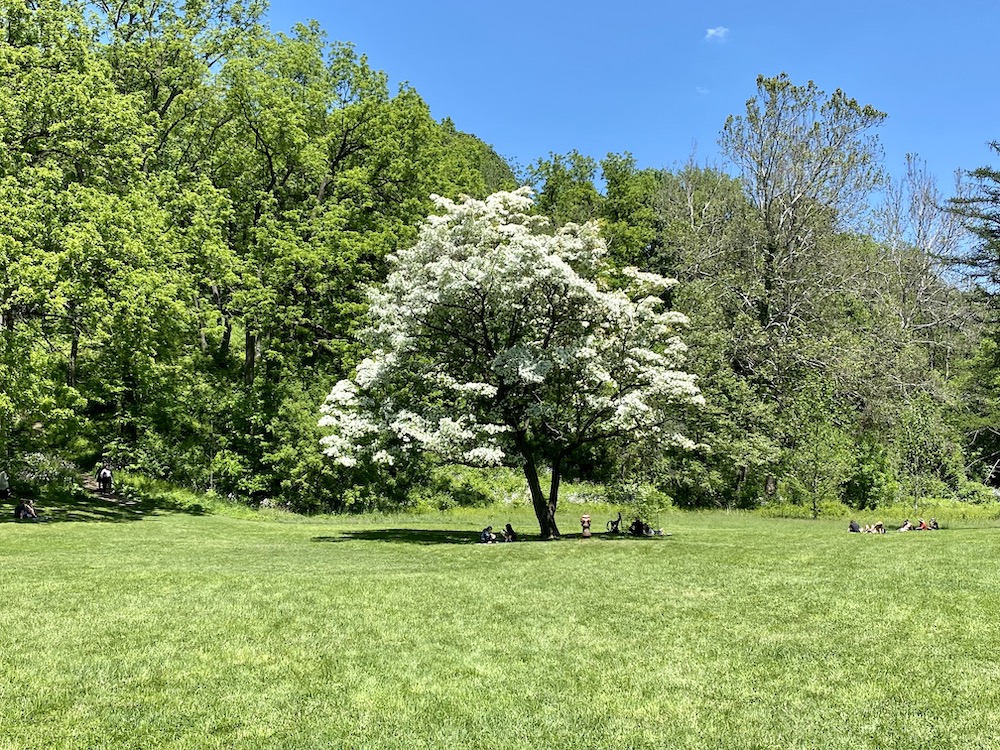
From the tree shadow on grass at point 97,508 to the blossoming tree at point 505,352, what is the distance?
30.8 ft

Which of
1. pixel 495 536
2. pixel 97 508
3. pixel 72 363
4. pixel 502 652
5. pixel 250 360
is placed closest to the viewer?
pixel 502 652

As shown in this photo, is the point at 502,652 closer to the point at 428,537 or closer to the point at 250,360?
the point at 428,537

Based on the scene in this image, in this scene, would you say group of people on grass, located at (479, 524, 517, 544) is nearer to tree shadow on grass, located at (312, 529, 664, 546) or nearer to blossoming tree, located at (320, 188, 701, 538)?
tree shadow on grass, located at (312, 529, 664, 546)

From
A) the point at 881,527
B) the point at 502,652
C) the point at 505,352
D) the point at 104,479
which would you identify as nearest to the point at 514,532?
the point at 505,352

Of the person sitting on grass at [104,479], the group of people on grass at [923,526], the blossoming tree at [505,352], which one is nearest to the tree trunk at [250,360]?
the person sitting on grass at [104,479]

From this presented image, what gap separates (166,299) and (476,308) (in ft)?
38.3

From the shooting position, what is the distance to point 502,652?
9.50 m

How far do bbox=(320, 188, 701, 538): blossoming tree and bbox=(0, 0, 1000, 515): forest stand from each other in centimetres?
249

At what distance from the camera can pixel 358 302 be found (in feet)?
122

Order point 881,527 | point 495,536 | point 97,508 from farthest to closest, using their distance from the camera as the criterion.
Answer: point 97,508, point 881,527, point 495,536

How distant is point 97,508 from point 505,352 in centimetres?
1679

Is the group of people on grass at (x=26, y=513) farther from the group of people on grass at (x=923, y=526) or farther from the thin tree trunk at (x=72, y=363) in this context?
the group of people on grass at (x=923, y=526)

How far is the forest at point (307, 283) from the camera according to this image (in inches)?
1016

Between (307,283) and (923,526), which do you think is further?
(307,283)
